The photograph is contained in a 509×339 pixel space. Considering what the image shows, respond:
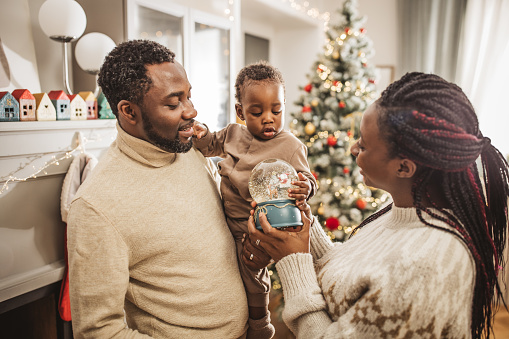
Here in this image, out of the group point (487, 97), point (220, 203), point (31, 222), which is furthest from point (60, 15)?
point (487, 97)

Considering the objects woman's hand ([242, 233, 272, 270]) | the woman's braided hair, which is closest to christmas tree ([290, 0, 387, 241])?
woman's hand ([242, 233, 272, 270])

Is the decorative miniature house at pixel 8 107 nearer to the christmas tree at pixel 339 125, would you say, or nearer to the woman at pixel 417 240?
the woman at pixel 417 240

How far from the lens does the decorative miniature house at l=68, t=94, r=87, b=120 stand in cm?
194

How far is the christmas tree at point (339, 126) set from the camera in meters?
3.33

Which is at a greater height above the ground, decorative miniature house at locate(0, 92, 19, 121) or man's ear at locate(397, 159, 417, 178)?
decorative miniature house at locate(0, 92, 19, 121)

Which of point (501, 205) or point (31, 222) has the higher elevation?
point (501, 205)

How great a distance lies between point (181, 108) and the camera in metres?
1.25

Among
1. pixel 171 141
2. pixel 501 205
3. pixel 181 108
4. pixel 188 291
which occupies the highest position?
pixel 181 108

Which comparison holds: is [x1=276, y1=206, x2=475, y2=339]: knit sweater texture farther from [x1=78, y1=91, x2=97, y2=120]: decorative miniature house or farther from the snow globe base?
[x1=78, y1=91, x2=97, y2=120]: decorative miniature house

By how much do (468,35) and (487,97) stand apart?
747 mm

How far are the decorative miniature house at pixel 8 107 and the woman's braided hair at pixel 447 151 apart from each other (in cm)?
155

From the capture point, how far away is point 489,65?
390 centimetres

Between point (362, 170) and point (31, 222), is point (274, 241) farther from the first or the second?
point (31, 222)

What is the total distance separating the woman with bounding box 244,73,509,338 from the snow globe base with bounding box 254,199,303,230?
30 mm
